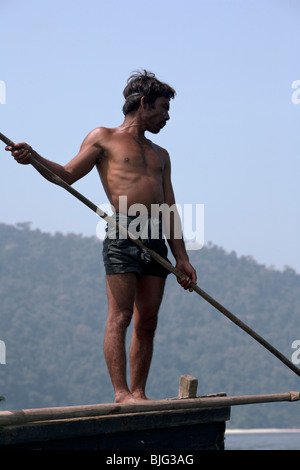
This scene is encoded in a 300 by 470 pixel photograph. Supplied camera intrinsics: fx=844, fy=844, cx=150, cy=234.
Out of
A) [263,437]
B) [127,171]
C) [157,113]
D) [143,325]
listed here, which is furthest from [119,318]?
[263,437]

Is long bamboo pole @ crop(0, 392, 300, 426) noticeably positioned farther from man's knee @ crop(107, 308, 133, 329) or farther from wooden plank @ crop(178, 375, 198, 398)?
man's knee @ crop(107, 308, 133, 329)

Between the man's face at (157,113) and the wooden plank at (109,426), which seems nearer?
the wooden plank at (109,426)

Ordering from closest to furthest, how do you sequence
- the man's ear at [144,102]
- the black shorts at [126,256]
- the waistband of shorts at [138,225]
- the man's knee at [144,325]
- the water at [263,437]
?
1. the black shorts at [126,256]
2. the waistband of shorts at [138,225]
3. the man's knee at [144,325]
4. the man's ear at [144,102]
5. the water at [263,437]

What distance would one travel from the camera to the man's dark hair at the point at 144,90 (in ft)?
22.6

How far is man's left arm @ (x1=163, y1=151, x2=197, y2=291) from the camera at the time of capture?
6.96 m

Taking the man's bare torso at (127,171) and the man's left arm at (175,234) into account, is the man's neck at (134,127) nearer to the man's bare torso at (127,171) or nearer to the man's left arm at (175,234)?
the man's bare torso at (127,171)

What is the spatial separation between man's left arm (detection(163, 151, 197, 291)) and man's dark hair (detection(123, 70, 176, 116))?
534 mm

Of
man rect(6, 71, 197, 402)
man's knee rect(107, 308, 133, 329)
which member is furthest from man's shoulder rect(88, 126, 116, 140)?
man's knee rect(107, 308, 133, 329)

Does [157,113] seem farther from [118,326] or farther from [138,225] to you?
[118,326]

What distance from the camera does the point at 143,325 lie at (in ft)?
22.1

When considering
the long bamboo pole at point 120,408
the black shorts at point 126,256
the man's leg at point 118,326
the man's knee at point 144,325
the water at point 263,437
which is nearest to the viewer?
the long bamboo pole at point 120,408

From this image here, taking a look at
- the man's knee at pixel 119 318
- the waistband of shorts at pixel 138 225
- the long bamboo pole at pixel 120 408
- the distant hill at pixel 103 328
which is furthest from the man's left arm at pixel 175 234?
the distant hill at pixel 103 328

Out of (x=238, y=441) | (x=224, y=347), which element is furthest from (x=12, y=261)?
(x=238, y=441)

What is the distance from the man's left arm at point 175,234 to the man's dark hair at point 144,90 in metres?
0.53
